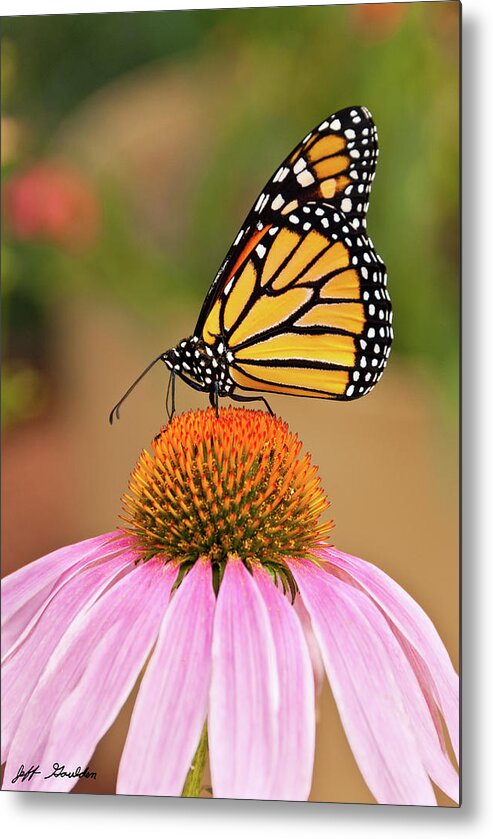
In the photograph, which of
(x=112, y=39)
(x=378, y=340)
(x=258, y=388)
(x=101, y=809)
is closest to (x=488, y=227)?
(x=378, y=340)

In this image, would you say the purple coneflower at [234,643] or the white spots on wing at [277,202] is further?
the white spots on wing at [277,202]

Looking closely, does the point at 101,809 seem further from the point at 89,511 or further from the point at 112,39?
the point at 112,39

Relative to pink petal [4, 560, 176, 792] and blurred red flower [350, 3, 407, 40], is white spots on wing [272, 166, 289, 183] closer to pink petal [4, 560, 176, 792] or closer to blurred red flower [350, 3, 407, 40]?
blurred red flower [350, 3, 407, 40]

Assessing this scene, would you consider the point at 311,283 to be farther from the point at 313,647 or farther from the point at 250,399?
the point at 313,647

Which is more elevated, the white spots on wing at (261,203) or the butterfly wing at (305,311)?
the white spots on wing at (261,203)

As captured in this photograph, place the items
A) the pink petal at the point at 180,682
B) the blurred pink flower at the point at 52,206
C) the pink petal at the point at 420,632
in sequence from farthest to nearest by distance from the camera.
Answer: the blurred pink flower at the point at 52,206, the pink petal at the point at 420,632, the pink petal at the point at 180,682

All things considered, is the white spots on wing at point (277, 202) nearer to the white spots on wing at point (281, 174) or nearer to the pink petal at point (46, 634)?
the white spots on wing at point (281, 174)
